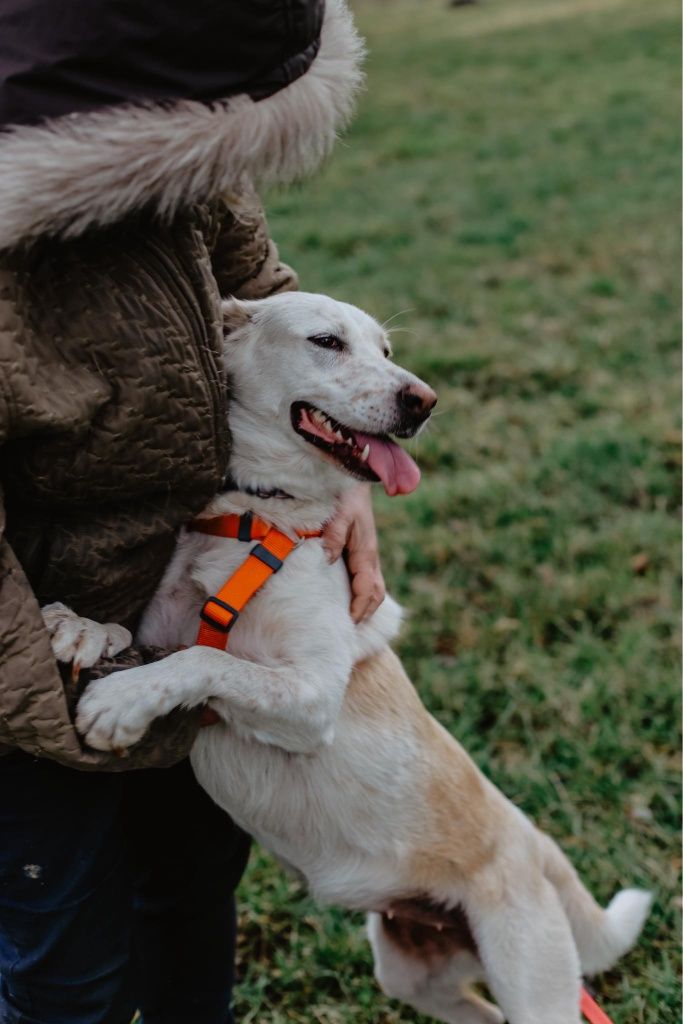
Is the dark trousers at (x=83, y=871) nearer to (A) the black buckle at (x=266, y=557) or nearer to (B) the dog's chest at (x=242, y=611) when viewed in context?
(B) the dog's chest at (x=242, y=611)

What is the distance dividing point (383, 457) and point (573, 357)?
152 inches

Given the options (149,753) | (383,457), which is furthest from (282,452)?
(149,753)

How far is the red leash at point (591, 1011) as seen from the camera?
7.17ft

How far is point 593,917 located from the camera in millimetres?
2406

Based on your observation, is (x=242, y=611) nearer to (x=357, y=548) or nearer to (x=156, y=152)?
(x=357, y=548)

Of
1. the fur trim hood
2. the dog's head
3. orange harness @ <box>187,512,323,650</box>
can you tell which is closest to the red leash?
orange harness @ <box>187,512,323,650</box>

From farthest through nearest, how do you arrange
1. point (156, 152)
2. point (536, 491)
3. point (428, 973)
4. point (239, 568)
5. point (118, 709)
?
point (536, 491)
point (428, 973)
point (239, 568)
point (118, 709)
point (156, 152)

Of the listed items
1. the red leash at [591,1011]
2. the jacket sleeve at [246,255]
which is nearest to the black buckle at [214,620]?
the jacket sleeve at [246,255]

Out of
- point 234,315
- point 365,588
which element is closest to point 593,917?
point 365,588

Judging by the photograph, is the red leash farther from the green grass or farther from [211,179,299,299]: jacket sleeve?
[211,179,299,299]: jacket sleeve

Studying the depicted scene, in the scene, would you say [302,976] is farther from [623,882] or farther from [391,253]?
[391,253]

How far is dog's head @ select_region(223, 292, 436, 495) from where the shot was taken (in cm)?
207

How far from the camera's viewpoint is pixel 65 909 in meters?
1.67

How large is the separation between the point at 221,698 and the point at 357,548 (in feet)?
1.49
